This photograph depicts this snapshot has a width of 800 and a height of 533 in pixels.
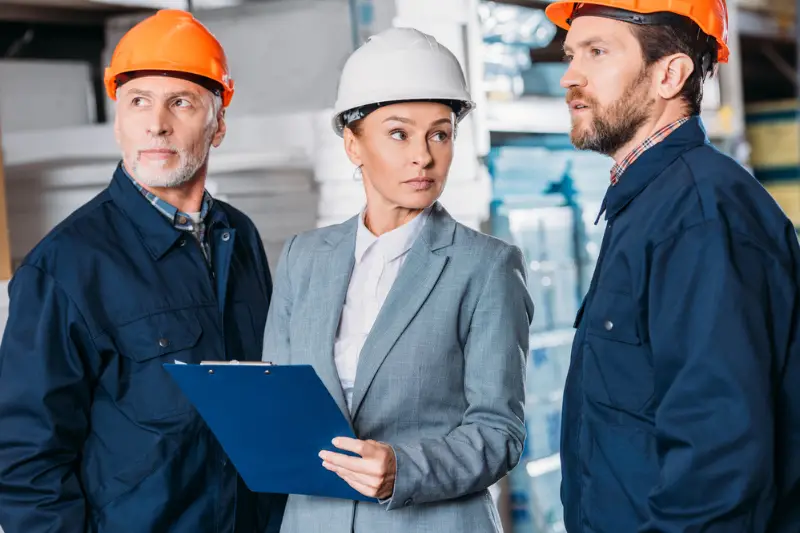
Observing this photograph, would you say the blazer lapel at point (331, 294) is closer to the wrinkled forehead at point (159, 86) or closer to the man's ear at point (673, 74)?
the wrinkled forehead at point (159, 86)

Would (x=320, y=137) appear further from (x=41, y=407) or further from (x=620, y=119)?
(x=620, y=119)

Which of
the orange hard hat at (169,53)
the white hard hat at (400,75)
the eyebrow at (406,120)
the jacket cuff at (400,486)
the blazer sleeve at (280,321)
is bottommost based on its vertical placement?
the jacket cuff at (400,486)

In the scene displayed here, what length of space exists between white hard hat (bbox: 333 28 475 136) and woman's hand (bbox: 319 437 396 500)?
670mm

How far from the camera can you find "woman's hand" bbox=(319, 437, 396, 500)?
66.4 inches

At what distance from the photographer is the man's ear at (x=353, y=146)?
6.62 feet

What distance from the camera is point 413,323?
1.87 metres

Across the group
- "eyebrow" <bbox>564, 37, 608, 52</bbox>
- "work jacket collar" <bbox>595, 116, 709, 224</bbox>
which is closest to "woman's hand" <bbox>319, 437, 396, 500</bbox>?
"work jacket collar" <bbox>595, 116, 709, 224</bbox>

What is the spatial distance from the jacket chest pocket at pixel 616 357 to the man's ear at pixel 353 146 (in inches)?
23.8

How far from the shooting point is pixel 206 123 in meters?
2.31

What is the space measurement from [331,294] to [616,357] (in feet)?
2.01

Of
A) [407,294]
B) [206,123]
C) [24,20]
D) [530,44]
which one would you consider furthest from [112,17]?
[407,294]

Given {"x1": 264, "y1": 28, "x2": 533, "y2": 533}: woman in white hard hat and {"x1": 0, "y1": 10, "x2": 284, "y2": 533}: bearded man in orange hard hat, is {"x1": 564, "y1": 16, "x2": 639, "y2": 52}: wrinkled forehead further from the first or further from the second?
{"x1": 0, "y1": 10, "x2": 284, "y2": 533}: bearded man in orange hard hat

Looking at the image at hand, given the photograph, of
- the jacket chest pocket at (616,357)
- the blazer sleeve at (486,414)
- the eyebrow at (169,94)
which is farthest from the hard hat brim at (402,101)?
the jacket chest pocket at (616,357)

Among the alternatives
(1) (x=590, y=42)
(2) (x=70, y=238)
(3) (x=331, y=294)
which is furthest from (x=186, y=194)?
(1) (x=590, y=42)
